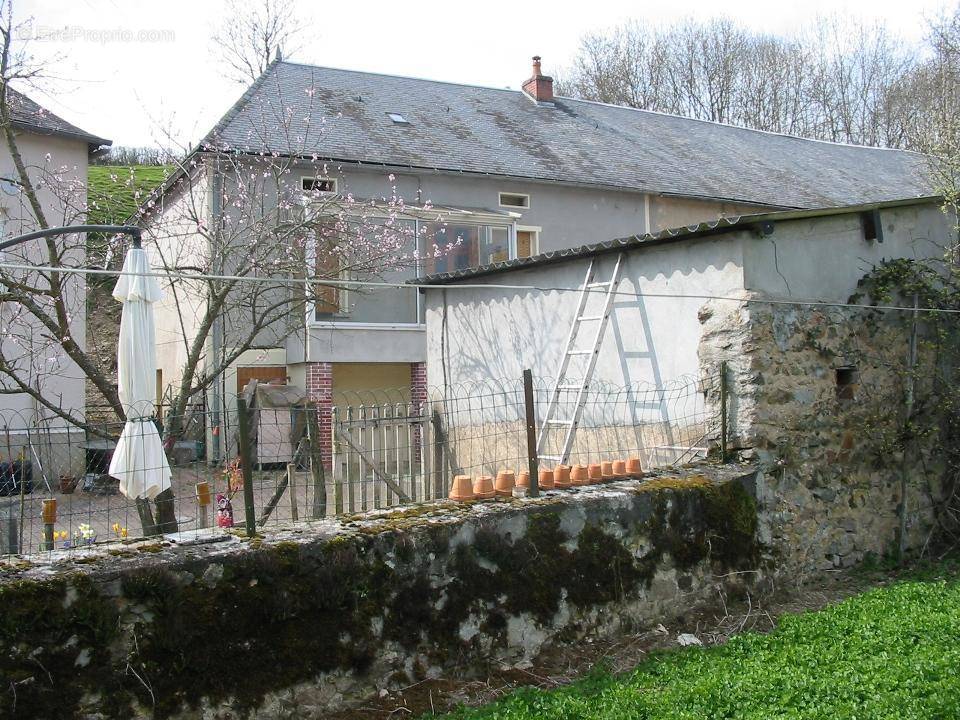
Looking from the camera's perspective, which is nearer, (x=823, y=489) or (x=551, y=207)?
(x=823, y=489)

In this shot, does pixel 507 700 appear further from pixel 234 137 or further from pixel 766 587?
pixel 234 137

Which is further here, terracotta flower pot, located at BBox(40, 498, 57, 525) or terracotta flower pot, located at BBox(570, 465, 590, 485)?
terracotta flower pot, located at BBox(570, 465, 590, 485)

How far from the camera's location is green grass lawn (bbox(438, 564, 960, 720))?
434 cm

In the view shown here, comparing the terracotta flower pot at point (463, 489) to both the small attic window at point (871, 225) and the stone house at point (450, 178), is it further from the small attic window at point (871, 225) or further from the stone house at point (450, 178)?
the stone house at point (450, 178)

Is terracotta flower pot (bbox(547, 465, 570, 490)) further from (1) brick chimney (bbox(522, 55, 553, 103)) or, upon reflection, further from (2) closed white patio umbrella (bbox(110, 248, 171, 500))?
(1) brick chimney (bbox(522, 55, 553, 103))

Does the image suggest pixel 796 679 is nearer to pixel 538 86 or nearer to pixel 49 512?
pixel 49 512

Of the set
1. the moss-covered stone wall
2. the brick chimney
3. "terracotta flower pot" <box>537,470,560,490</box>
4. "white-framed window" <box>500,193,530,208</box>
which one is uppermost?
the brick chimney

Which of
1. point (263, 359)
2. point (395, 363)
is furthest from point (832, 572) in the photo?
point (263, 359)

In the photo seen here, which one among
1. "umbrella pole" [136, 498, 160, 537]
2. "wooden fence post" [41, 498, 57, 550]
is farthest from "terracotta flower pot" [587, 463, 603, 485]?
"wooden fence post" [41, 498, 57, 550]

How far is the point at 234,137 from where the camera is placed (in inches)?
578

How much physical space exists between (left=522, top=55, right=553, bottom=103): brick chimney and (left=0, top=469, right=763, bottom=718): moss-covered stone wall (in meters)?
17.5

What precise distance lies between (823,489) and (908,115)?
27530 mm

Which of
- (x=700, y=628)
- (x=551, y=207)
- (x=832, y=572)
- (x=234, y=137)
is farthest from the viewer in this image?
(x=551, y=207)

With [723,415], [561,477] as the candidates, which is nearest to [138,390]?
[561,477]
